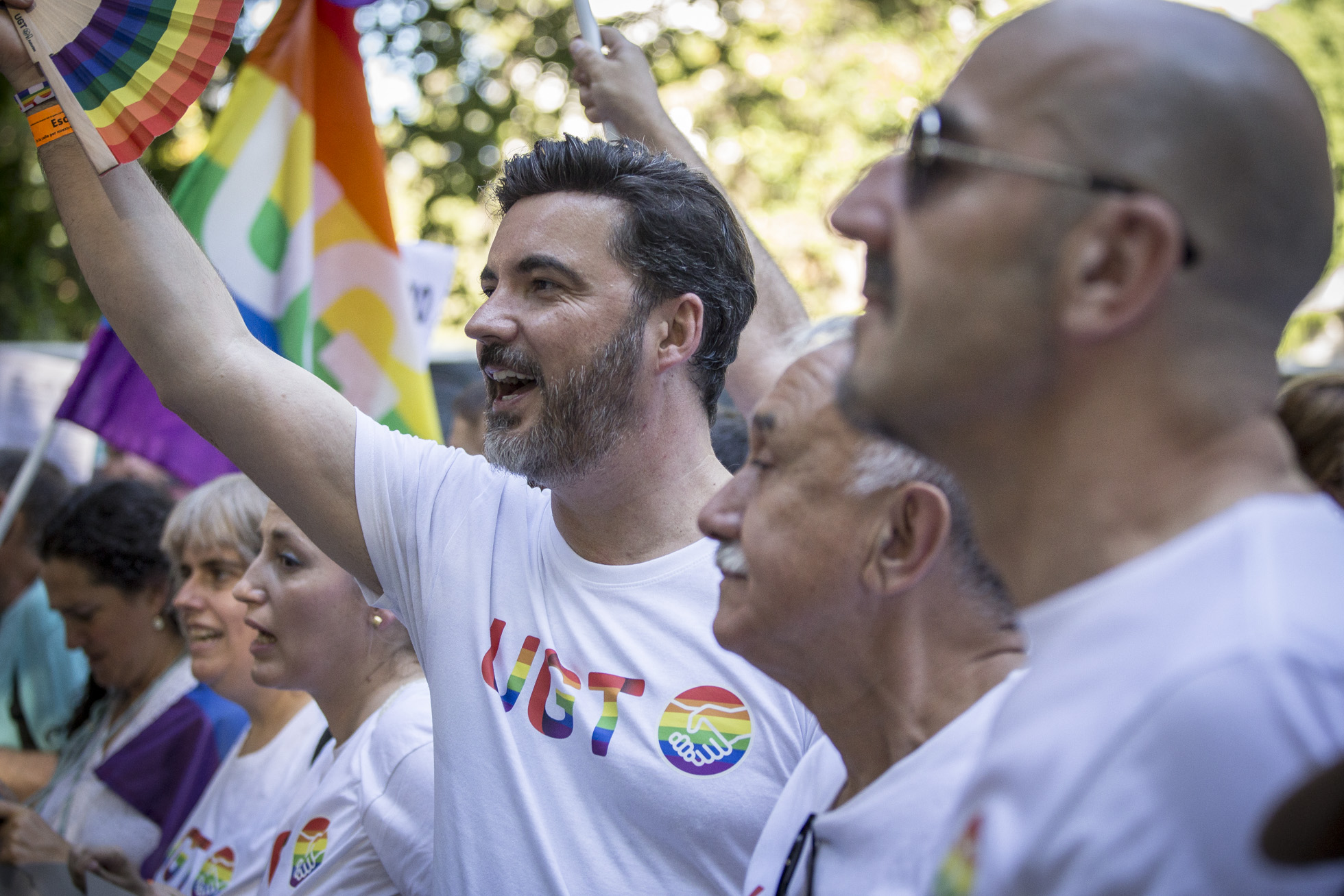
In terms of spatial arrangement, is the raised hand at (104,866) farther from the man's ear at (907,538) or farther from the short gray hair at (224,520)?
the man's ear at (907,538)

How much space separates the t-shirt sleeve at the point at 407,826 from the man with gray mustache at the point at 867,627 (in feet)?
3.17

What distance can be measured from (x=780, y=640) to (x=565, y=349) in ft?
3.35

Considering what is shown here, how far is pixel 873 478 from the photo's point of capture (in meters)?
1.45

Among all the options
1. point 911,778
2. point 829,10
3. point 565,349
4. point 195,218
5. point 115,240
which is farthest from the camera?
point 829,10

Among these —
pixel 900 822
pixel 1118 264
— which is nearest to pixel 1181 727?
pixel 1118 264

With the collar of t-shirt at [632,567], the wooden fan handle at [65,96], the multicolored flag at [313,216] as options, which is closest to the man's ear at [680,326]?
the collar of t-shirt at [632,567]

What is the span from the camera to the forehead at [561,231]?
243cm

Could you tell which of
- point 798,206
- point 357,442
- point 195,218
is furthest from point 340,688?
point 798,206

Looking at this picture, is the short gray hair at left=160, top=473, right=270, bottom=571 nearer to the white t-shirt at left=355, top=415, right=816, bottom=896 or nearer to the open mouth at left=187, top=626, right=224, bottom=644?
the open mouth at left=187, top=626, right=224, bottom=644

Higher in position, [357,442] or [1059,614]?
[1059,614]

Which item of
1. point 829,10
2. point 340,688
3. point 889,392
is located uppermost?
point 889,392

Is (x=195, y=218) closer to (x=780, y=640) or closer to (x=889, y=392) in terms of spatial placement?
(x=780, y=640)

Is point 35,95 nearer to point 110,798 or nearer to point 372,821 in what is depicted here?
point 372,821

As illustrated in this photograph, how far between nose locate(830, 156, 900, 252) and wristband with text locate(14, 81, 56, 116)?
1.63 metres
